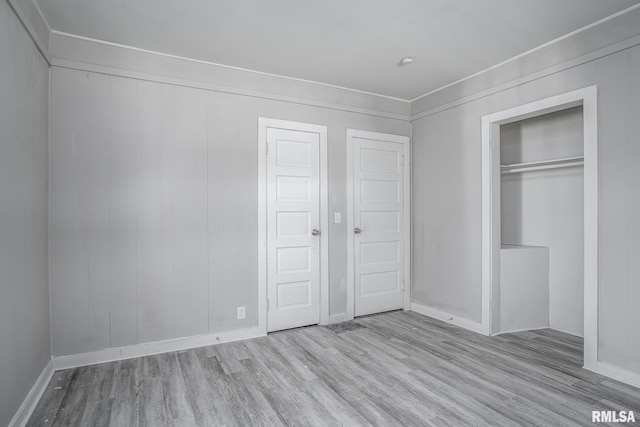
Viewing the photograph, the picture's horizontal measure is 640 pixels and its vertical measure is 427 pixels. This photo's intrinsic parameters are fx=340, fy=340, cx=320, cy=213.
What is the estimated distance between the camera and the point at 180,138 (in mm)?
3191

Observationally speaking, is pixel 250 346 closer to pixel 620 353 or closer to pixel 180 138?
pixel 180 138

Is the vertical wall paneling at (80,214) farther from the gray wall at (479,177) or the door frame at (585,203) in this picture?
the door frame at (585,203)

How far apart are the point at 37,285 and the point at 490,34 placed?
13.1ft

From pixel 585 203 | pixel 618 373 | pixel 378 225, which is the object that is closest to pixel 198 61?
pixel 378 225

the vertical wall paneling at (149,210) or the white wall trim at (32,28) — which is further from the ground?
the white wall trim at (32,28)

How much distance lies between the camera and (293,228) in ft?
12.2

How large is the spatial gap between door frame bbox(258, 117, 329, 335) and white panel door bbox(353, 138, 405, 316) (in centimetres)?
42

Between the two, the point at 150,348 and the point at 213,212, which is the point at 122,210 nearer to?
the point at 213,212

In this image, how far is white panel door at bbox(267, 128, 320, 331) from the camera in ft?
11.9

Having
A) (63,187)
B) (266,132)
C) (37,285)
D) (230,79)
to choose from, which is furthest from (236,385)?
(230,79)

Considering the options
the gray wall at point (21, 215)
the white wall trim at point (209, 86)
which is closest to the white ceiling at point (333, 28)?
the white wall trim at point (209, 86)

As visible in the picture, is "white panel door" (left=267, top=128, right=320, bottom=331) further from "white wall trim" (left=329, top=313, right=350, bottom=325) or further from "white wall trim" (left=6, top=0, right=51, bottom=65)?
"white wall trim" (left=6, top=0, right=51, bottom=65)

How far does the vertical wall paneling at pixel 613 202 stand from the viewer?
2523 millimetres

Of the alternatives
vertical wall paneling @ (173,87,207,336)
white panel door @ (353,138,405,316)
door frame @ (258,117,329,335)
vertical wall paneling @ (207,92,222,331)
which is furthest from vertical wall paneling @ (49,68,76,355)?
white panel door @ (353,138,405,316)
